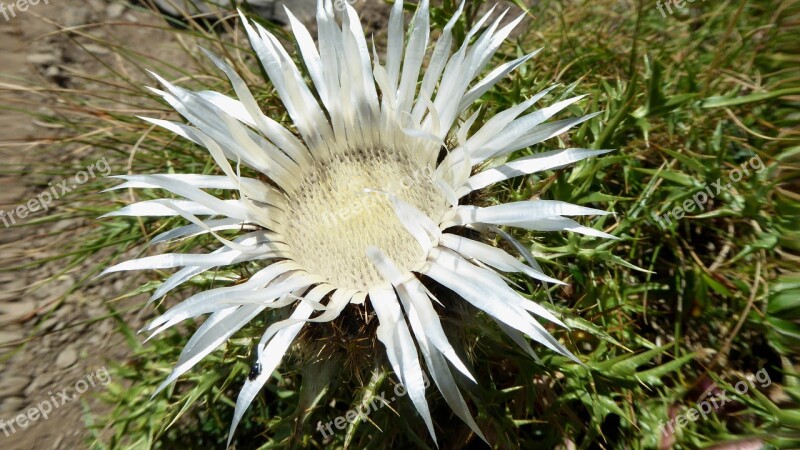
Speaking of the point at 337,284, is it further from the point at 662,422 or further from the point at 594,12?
the point at 594,12

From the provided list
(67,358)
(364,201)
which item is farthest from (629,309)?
(67,358)

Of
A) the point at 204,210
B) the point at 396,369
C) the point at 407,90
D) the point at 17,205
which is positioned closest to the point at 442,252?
the point at 396,369

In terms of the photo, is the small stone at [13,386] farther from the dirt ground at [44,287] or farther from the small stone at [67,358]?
the small stone at [67,358]

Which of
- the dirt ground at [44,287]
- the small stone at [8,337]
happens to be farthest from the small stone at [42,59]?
the small stone at [8,337]

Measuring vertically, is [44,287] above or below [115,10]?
below

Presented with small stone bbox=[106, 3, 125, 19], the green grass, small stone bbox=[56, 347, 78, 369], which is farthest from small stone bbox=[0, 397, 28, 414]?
small stone bbox=[106, 3, 125, 19]

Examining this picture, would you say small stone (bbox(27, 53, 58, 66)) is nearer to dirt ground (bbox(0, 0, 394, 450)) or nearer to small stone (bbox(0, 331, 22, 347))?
dirt ground (bbox(0, 0, 394, 450))

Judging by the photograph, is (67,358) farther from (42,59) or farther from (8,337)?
(42,59)
